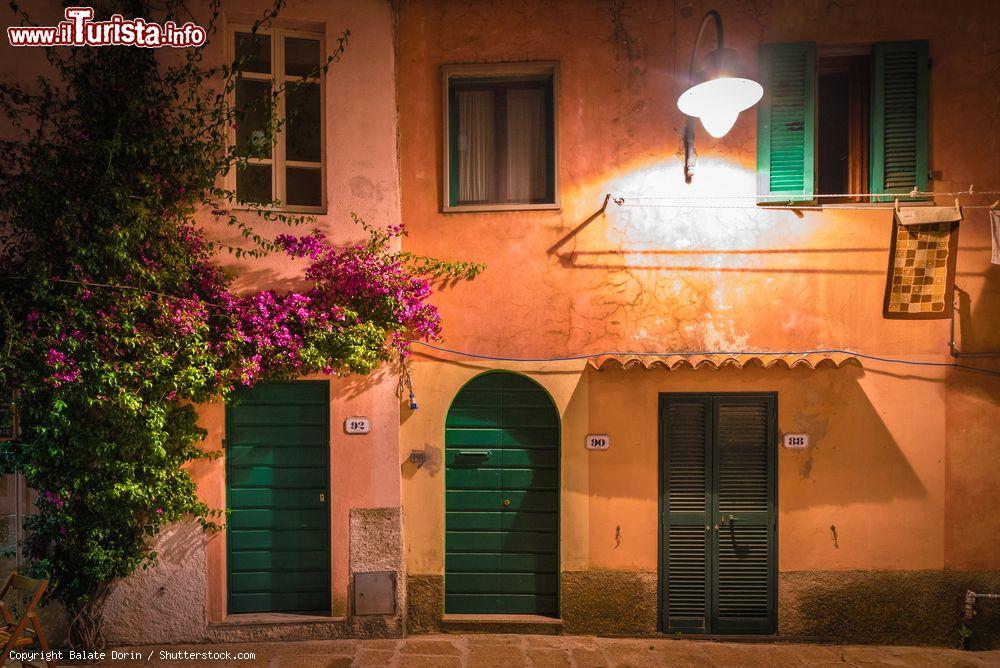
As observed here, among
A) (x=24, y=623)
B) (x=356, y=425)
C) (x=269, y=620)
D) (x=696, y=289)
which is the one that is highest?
(x=696, y=289)

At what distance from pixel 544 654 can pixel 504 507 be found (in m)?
1.59

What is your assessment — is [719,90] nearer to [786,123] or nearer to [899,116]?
[786,123]

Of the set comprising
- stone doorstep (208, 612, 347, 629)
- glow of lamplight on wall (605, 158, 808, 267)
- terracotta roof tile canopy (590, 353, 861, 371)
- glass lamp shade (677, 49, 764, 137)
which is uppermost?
glass lamp shade (677, 49, 764, 137)

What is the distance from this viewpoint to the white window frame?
6.46m

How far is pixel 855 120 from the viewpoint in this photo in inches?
265

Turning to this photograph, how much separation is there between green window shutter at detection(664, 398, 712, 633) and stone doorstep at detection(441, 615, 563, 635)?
54.3 inches

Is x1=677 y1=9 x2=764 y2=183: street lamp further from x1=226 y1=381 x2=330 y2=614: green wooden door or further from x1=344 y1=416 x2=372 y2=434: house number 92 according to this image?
x1=226 y1=381 x2=330 y2=614: green wooden door

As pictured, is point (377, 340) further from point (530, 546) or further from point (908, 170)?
point (908, 170)

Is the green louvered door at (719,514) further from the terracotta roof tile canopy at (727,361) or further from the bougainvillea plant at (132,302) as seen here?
the bougainvillea plant at (132,302)

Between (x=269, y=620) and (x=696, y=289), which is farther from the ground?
(x=696, y=289)

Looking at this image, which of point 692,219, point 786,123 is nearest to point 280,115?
point 692,219

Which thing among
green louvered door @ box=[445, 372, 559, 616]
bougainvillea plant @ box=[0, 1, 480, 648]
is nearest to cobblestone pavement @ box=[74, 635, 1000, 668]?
green louvered door @ box=[445, 372, 559, 616]

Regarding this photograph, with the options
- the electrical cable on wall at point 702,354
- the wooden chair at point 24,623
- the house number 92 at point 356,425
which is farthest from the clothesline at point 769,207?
the wooden chair at point 24,623

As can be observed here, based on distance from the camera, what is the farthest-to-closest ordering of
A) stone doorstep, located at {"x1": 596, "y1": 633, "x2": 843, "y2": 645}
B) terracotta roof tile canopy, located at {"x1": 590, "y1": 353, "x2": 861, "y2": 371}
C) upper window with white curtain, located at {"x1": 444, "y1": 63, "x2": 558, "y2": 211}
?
upper window with white curtain, located at {"x1": 444, "y1": 63, "x2": 558, "y2": 211}, stone doorstep, located at {"x1": 596, "y1": 633, "x2": 843, "y2": 645}, terracotta roof tile canopy, located at {"x1": 590, "y1": 353, "x2": 861, "y2": 371}
